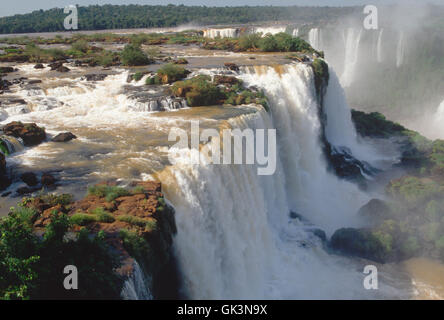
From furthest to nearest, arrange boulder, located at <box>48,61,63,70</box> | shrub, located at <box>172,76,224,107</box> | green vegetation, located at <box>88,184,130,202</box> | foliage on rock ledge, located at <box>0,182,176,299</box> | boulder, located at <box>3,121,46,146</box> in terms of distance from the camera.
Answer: boulder, located at <box>48,61,63,70</box> < shrub, located at <box>172,76,224,107</box> < boulder, located at <box>3,121,46,146</box> < green vegetation, located at <box>88,184,130,202</box> < foliage on rock ledge, located at <box>0,182,176,299</box>

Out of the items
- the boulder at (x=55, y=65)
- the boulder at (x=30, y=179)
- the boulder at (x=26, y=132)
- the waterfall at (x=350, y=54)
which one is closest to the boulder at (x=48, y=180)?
the boulder at (x=30, y=179)

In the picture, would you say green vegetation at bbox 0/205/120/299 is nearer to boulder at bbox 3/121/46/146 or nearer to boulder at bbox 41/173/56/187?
boulder at bbox 41/173/56/187

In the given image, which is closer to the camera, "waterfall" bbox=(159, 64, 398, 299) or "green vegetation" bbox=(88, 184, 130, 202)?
"green vegetation" bbox=(88, 184, 130, 202)

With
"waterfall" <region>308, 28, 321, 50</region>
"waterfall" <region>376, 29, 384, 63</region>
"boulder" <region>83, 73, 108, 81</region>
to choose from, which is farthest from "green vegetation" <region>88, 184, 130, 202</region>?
"waterfall" <region>376, 29, 384, 63</region>

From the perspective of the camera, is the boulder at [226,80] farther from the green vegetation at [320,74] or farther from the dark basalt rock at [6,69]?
the dark basalt rock at [6,69]

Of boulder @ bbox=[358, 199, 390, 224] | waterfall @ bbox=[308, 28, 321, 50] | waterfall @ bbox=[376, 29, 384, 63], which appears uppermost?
waterfall @ bbox=[308, 28, 321, 50]

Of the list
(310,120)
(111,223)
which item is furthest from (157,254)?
(310,120)
